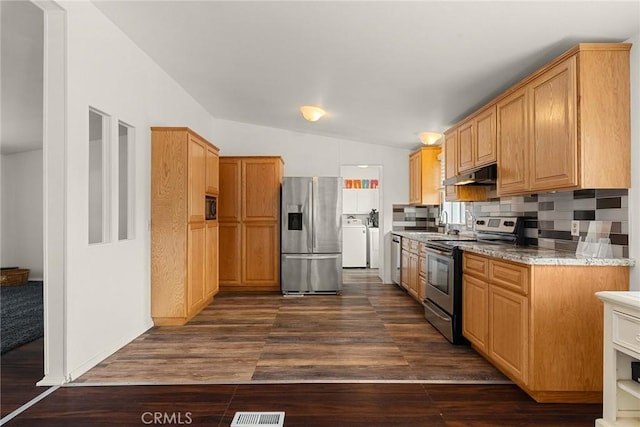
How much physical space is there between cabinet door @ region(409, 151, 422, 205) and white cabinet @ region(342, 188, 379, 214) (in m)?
2.30

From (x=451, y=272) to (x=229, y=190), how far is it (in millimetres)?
3533

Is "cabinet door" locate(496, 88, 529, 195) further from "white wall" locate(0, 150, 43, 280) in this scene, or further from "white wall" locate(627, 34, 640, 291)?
"white wall" locate(0, 150, 43, 280)

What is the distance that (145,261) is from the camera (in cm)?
376

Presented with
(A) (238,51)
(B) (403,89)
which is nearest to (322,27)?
(A) (238,51)

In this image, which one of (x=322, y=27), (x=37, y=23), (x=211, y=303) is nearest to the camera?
(x=322, y=27)

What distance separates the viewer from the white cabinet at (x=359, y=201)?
8602mm

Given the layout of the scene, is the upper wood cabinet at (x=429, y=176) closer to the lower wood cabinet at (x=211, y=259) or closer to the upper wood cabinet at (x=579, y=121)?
the upper wood cabinet at (x=579, y=121)

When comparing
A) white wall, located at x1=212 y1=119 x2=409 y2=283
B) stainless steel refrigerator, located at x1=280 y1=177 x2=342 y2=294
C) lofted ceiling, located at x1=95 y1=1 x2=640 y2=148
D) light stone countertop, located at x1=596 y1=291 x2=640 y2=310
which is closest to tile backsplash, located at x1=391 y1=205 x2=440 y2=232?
white wall, located at x1=212 y1=119 x2=409 y2=283

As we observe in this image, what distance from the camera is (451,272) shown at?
11.1 ft

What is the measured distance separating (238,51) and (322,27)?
975 millimetres

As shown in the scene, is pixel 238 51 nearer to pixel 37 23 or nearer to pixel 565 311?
A: pixel 37 23

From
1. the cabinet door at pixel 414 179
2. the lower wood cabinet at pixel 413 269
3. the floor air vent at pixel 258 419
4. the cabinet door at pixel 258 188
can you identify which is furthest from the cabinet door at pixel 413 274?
the floor air vent at pixel 258 419

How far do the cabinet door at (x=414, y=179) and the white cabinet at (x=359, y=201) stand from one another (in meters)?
2.30

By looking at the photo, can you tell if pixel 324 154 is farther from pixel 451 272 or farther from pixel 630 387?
pixel 630 387
